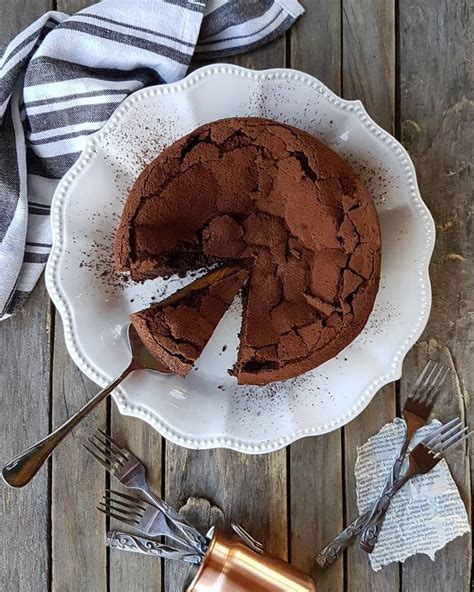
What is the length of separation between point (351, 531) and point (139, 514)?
1.54 ft

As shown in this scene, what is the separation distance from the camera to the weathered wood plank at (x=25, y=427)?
164 cm

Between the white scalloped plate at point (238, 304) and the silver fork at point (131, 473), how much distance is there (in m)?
0.15

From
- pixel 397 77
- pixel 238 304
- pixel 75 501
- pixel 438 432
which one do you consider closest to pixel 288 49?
pixel 397 77

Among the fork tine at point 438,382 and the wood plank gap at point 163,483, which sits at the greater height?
the fork tine at point 438,382

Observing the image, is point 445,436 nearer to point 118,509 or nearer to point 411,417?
point 411,417

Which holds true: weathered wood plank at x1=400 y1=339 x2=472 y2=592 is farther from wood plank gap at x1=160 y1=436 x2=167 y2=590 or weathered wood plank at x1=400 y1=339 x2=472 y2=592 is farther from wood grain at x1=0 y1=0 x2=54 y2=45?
wood grain at x1=0 y1=0 x2=54 y2=45

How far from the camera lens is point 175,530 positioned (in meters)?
1.57

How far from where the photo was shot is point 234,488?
5.28 ft

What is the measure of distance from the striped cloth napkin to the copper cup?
709 millimetres

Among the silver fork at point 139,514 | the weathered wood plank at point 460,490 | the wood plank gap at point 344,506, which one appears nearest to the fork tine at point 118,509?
the silver fork at point 139,514

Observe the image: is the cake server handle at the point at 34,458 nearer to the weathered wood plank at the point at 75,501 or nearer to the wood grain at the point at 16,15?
the weathered wood plank at the point at 75,501

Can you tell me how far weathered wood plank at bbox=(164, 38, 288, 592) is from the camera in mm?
1603

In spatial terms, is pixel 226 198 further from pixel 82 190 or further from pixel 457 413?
pixel 457 413

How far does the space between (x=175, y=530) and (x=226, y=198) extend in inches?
29.3
